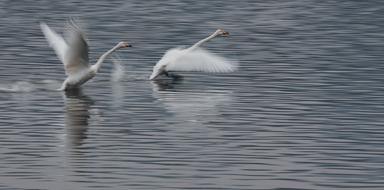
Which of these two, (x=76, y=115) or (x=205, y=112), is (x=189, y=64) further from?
(x=76, y=115)

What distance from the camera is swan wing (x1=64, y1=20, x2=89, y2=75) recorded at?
2262 cm

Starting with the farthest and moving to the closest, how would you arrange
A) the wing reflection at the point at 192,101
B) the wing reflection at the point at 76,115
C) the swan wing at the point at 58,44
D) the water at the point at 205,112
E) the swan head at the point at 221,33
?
the swan head at the point at 221,33, the swan wing at the point at 58,44, the wing reflection at the point at 192,101, the wing reflection at the point at 76,115, the water at the point at 205,112

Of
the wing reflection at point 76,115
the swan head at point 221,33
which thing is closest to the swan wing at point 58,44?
the wing reflection at point 76,115

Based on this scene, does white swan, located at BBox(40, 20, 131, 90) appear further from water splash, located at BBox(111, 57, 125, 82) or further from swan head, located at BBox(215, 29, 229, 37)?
swan head, located at BBox(215, 29, 229, 37)

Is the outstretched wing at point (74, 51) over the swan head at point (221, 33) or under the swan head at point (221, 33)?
over

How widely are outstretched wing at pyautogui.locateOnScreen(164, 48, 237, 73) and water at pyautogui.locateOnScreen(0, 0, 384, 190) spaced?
0.24 meters

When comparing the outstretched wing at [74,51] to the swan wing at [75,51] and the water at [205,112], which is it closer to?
the swan wing at [75,51]

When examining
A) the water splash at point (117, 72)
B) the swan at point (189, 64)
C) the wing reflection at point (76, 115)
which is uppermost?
the wing reflection at point (76, 115)

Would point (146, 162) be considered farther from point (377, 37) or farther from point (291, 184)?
point (377, 37)

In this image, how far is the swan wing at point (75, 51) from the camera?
74.2ft

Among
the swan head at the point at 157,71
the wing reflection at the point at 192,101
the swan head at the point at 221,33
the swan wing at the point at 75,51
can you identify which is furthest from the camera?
the swan head at the point at 221,33

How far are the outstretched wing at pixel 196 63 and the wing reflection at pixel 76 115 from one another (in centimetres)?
233

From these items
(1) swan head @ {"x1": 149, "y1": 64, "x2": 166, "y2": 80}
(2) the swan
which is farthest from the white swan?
(2) the swan

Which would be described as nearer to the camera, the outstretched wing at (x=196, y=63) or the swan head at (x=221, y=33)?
the outstretched wing at (x=196, y=63)
